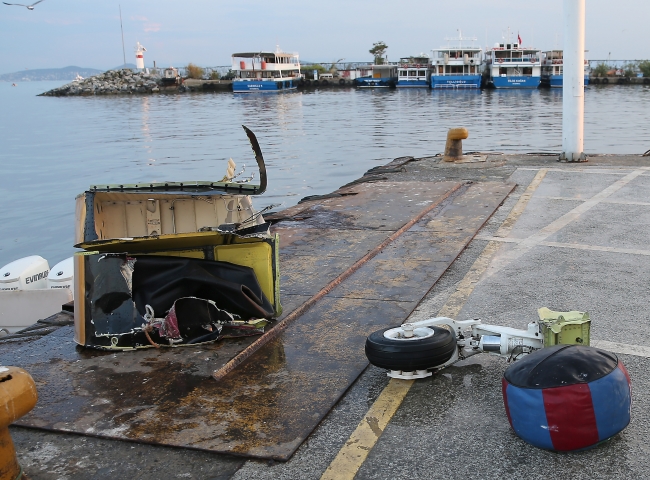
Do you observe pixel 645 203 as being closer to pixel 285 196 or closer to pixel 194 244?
pixel 194 244

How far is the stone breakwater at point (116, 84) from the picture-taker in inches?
4141

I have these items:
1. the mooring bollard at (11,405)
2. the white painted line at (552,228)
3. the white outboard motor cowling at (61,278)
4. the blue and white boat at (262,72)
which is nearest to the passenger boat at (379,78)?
the blue and white boat at (262,72)

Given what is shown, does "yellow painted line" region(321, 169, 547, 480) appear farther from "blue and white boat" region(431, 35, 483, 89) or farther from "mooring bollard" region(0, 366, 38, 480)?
"blue and white boat" region(431, 35, 483, 89)

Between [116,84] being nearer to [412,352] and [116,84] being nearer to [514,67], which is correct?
[514,67]

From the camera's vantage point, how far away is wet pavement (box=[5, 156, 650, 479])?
11.0ft

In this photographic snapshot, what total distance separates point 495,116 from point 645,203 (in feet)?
136

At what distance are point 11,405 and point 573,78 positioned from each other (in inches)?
486

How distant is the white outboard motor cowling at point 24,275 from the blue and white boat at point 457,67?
77.6 meters

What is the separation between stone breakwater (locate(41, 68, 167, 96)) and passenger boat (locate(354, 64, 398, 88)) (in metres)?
31.4

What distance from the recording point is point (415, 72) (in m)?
88.3

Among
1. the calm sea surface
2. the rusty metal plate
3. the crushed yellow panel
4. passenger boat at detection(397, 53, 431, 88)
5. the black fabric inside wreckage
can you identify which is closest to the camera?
the black fabric inside wreckage

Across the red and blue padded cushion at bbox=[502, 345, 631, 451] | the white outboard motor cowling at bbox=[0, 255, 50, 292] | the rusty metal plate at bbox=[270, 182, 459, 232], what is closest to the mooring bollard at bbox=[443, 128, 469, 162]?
the rusty metal plate at bbox=[270, 182, 459, 232]

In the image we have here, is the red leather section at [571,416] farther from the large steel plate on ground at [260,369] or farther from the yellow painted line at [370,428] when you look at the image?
the large steel plate on ground at [260,369]

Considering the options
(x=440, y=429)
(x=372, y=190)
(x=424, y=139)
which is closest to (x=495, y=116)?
(x=424, y=139)
